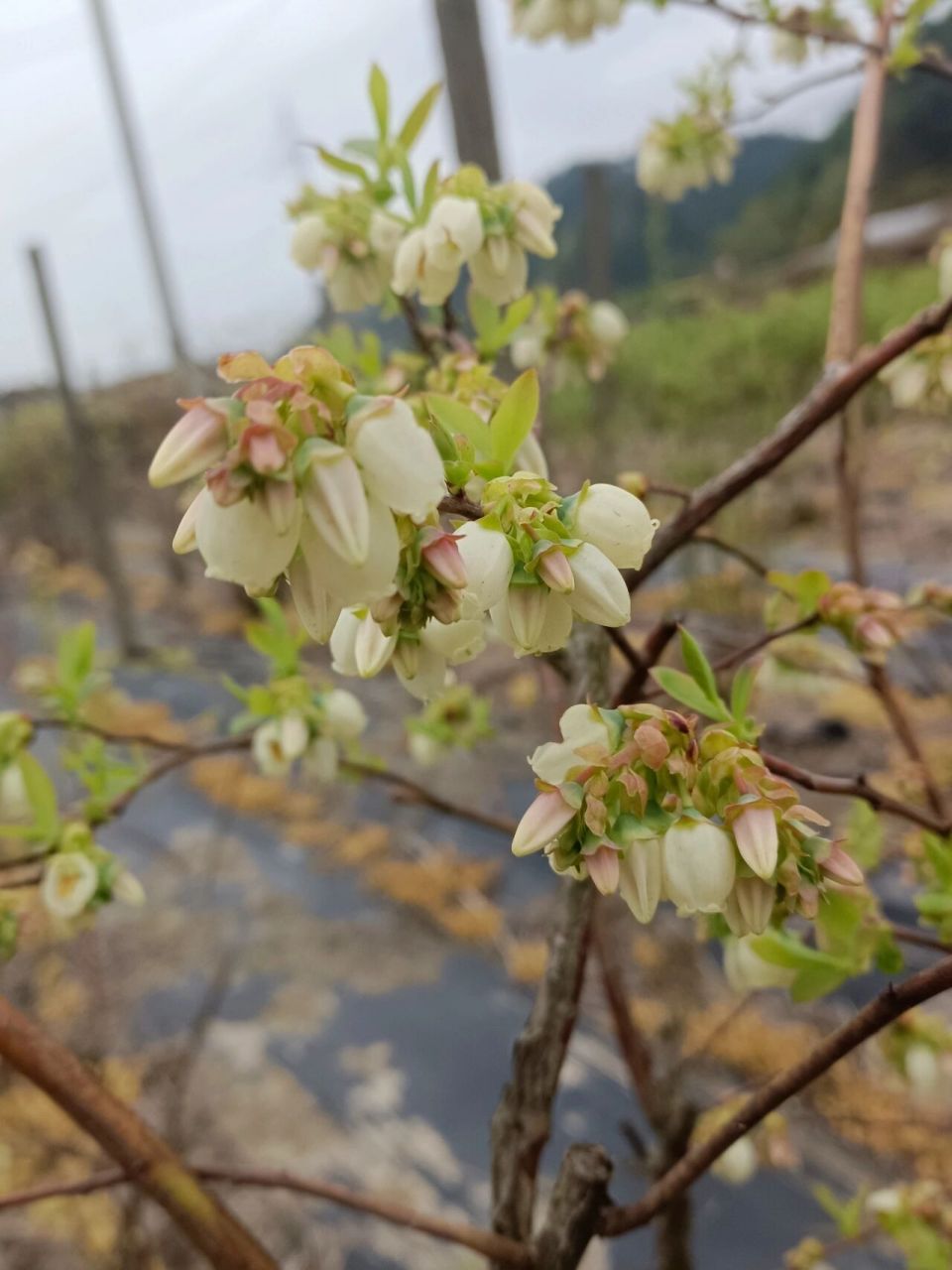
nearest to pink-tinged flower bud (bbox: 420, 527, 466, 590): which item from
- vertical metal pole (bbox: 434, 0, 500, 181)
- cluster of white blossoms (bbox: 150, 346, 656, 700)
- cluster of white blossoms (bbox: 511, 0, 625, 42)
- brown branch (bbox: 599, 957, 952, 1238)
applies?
cluster of white blossoms (bbox: 150, 346, 656, 700)

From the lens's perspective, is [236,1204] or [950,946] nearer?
[950,946]

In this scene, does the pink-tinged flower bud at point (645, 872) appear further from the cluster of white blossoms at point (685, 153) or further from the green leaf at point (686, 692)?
the cluster of white blossoms at point (685, 153)

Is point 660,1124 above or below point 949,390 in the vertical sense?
below

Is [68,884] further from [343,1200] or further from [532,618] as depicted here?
[532,618]

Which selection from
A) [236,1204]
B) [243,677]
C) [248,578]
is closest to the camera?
[248,578]

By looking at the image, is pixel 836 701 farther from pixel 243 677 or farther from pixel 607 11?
pixel 607 11

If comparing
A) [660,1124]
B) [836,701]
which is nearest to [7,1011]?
[660,1124]

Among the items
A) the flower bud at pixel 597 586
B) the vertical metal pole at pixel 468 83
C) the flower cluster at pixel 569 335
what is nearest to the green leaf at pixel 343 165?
the flower cluster at pixel 569 335
